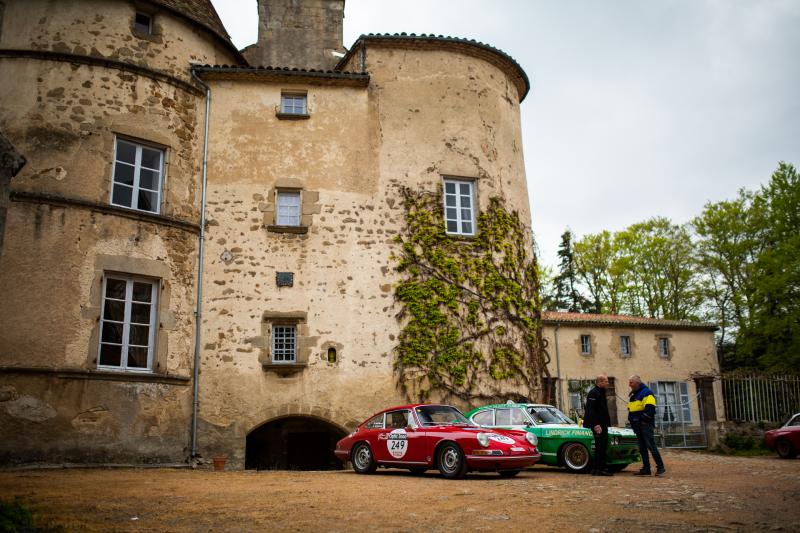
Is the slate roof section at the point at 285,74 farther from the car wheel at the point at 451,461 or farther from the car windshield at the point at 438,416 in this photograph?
the car wheel at the point at 451,461

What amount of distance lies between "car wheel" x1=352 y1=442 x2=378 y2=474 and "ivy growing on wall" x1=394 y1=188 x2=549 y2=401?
3.20 m

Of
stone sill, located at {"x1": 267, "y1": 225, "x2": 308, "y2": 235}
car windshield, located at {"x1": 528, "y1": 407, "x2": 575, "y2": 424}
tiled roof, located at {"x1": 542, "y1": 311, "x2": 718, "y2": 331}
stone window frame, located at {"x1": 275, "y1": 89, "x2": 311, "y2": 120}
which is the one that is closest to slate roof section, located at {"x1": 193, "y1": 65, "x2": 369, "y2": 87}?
stone window frame, located at {"x1": 275, "y1": 89, "x2": 311, "y2": 120}

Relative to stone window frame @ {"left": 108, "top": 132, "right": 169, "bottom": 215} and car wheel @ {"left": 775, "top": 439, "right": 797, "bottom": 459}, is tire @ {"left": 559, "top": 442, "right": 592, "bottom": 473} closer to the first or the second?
car wheel @ {"left": 775, "top": 439, "right": 797, "bottom": 459}

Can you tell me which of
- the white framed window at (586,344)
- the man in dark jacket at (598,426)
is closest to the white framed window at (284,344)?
the man in dark jacket at (598,426)

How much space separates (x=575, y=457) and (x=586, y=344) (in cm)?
1959

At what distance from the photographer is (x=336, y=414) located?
15.0m

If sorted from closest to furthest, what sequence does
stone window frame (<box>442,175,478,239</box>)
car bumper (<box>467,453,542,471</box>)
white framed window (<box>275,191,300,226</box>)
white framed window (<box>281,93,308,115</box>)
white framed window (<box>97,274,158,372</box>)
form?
car bumper (<box>467,453,542,471</box>), white framed window (<box>97,274,158,372</box>), white framed window (<box>275,191,300,226</box>), stone window frame (<box>442,175,478,239</box>), white framed window (<box>281,93,308,115</box>)

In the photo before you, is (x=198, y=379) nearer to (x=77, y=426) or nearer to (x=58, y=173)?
(x=77, y=426)

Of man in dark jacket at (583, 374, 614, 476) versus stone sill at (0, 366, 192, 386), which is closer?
man in dark jacket at (583, 374, 614, 476)

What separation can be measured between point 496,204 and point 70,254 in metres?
9.90

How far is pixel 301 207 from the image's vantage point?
52.5ft

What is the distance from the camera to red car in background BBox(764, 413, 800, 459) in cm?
1678

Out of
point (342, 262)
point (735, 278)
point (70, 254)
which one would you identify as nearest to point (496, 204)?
point (342, 262)

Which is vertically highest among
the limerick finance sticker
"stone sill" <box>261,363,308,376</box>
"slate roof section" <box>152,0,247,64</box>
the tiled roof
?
"slate roof section" <box>152,0,247,64</box>
